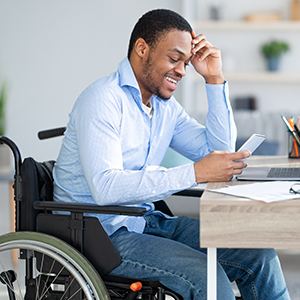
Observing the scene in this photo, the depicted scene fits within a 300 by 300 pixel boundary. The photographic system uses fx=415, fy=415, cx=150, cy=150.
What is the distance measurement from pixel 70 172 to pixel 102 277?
1.09 feet

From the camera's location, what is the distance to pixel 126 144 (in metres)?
1.27

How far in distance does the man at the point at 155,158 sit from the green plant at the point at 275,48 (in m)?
2.90

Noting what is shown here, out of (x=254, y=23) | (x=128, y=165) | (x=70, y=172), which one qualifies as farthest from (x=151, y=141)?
(x=254, y=23)

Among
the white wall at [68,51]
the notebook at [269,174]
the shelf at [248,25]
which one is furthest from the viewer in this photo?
the white wall at [68,51]

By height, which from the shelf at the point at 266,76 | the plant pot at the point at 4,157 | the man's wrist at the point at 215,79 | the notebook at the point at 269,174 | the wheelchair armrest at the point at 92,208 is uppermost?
the shelf at the point at 266,76

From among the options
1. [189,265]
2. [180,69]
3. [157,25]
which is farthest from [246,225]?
[157,25]

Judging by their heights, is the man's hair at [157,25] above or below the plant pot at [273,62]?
below

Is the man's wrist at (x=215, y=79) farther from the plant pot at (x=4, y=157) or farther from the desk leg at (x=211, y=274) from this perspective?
the plant pot at (x=4, y=157)

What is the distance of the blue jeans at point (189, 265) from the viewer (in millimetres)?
1034

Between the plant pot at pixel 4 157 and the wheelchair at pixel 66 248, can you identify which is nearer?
the wheelchair at pixel 66 248

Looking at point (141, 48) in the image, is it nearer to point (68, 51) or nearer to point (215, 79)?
point (215, 79)

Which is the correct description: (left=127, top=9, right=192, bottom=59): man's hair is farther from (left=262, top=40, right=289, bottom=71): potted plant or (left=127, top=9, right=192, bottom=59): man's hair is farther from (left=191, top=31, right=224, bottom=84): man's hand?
(left=262, top=40, right=289, bottom=71): potted plant

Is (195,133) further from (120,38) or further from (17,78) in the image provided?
(17,78)

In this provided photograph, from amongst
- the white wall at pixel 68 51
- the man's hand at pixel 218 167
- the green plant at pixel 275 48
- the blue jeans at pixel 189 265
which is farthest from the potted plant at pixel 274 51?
the man's hand at pixel 218 167
